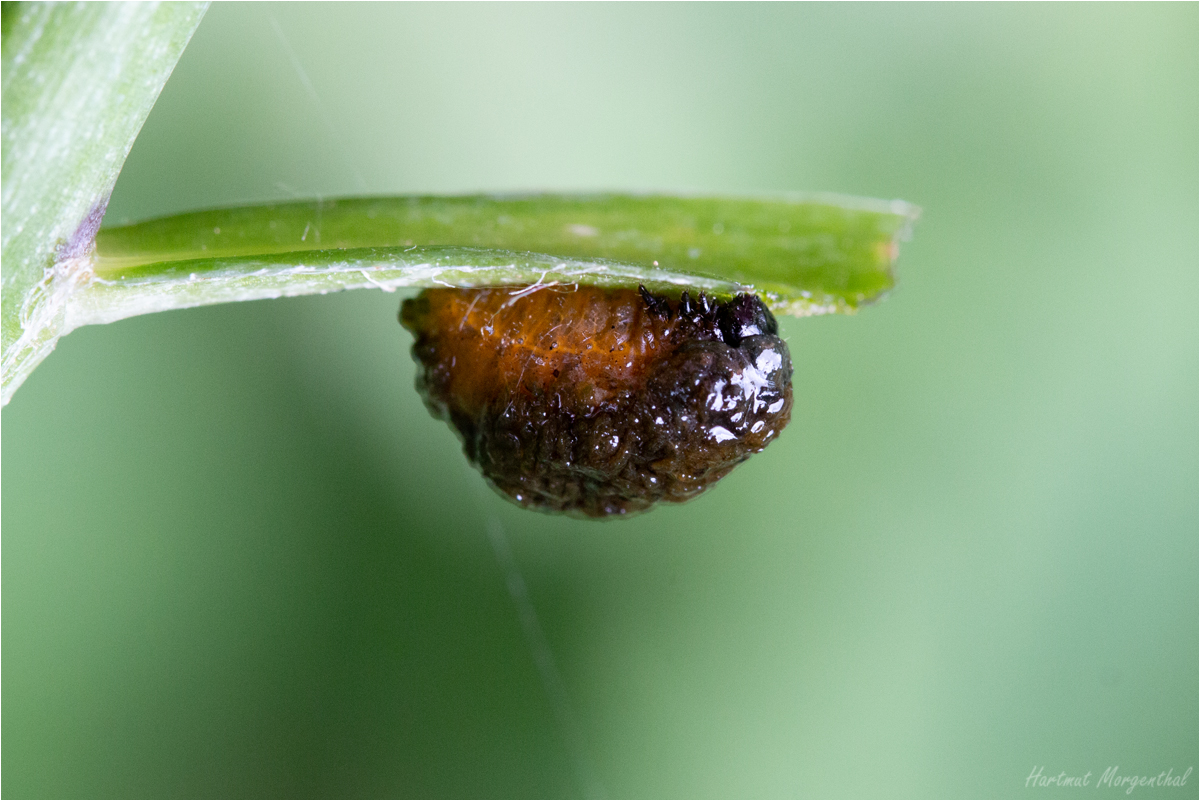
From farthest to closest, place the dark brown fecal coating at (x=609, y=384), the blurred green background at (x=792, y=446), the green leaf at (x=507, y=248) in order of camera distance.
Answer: the blurred green background at (x=792, y=446)
the dark brown fecal coating at (x=609, y=384)
the green leaf at (x=507, y=248)

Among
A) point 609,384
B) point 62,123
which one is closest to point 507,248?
point 609,384

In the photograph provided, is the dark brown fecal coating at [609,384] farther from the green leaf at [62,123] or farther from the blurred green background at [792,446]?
the blurred green background at [792,446]

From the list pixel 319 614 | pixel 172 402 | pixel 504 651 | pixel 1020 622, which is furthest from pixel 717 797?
pixel 172 402

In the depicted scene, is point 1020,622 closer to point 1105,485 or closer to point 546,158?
point 1105,485

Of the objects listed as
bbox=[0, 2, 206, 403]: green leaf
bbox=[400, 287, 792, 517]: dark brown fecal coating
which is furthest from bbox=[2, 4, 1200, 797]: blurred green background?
bbox=[0, 2, 206, 403]: green leaf

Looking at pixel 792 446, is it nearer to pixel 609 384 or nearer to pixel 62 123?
pixel 609 384

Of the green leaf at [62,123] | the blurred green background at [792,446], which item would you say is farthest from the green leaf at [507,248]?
the blurred green background at [792,446]
